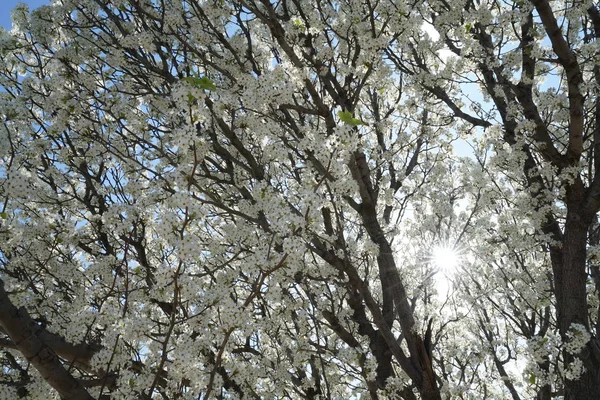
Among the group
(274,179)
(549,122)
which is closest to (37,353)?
(274,179)

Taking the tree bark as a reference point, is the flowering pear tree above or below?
above

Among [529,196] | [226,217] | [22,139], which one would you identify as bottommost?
[226,217]

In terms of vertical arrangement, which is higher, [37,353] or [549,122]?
[549,122]

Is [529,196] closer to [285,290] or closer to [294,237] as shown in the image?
[285,290]

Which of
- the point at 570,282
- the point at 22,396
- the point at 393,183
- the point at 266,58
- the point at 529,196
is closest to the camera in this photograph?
the point at 22,396

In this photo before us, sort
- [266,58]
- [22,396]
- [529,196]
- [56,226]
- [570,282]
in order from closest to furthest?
[22,396]
[570,282]
[56,226]
[529,196]
[266,58]

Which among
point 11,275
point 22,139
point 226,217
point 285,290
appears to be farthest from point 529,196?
point 22,139

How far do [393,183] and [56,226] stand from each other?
5246 mm

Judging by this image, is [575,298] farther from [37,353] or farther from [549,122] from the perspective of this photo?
[37,353]

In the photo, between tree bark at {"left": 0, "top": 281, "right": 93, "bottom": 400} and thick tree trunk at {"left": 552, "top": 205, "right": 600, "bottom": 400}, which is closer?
tree bark at {"left": 0, "top": 281, "right": 93, "bottom": 400}

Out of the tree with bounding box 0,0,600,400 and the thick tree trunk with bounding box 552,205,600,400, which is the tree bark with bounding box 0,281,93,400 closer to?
the tree with bounding box 0,0,600,400

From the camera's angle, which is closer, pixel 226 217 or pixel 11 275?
pixel 11 275

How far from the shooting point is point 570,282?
18.3 feet

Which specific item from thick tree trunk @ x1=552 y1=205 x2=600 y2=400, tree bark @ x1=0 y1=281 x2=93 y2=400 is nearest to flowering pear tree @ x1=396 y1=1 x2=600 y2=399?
thick tree trunk @ x1=552 y1=205 x2=600 y2=400
